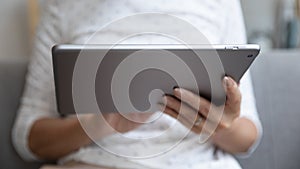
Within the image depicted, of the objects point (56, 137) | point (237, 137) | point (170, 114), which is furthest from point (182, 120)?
point (56, 137)

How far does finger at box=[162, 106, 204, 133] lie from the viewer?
0.73 meters

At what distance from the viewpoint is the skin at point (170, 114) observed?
2.31 ft

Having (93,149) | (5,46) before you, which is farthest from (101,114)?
(5,46)

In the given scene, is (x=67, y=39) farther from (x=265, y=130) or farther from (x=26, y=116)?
(x=265, y=130)

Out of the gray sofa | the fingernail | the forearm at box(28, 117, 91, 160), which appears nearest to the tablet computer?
the fingernail

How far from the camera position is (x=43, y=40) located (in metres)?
0.89

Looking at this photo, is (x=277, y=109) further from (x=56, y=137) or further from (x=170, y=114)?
(x=56, y=137)

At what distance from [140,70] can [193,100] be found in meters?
0.10

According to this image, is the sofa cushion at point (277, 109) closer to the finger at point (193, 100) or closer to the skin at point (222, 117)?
the skin at point (222, 117)

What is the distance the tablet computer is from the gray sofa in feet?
0.95

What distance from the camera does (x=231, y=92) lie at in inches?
27.1

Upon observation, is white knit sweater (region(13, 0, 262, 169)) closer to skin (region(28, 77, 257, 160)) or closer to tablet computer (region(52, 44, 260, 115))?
skin (region(28, 77, 257, 160))

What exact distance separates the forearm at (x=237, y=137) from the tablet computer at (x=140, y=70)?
13 cm

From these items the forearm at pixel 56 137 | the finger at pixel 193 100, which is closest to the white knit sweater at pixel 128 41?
the forearm at pixel 56 137
